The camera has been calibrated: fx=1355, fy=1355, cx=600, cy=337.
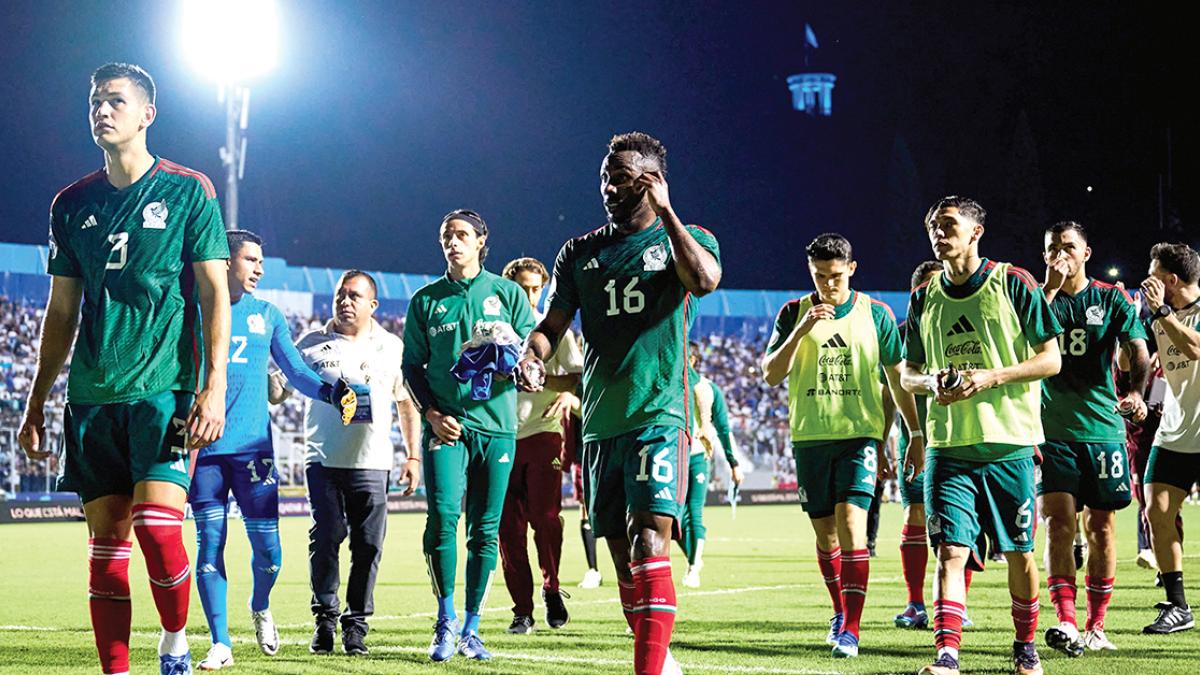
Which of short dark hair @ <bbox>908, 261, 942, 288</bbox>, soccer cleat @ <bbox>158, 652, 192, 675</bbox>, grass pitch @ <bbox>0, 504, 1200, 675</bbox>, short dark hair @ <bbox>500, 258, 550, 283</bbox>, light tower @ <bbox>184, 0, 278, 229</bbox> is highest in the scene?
light tower @ <bbox>184, 0, 278, 229</bbox>

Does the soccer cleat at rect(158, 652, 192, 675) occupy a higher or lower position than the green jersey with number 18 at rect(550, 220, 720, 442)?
lower

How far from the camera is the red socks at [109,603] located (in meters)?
5.22

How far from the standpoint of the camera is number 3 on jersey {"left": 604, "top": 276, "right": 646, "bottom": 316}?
18.2 ft

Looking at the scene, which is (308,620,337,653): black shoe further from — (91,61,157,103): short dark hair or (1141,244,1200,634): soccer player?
(1141,244,1200,634): soccer player

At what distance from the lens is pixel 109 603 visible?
206 inches

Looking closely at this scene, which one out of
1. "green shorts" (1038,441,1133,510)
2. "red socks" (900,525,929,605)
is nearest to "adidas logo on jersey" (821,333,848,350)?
"green shorts" (1038,441,1133,510)

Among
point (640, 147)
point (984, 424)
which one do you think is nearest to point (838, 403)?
point (984, 424)

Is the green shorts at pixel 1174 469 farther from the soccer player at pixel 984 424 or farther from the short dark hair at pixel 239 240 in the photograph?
the short dark hair at pixel 239 240

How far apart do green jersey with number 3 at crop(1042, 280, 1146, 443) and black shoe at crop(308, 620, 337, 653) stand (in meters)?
4.29

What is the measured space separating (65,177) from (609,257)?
45.0 m

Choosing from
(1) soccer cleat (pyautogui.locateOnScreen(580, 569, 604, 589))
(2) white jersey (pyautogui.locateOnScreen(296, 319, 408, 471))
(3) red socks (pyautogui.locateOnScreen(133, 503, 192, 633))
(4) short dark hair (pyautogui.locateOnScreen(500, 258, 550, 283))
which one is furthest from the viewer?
(1) soccer cleat (pyautogui.locateOnScreen(580, 569, 604, 589))

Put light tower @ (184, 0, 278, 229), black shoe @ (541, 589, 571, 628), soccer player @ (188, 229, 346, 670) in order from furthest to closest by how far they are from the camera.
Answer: light tower @ (184, 0, 278, 229) → black shoe @ (541, 589, 571, 628) → soccer player @ (188, 229, 346, 670)

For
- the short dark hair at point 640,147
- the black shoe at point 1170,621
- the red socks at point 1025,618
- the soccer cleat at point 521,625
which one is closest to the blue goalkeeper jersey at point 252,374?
the soccer cleat at point 521,625

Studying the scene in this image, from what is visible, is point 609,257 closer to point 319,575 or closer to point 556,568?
point 319,575
